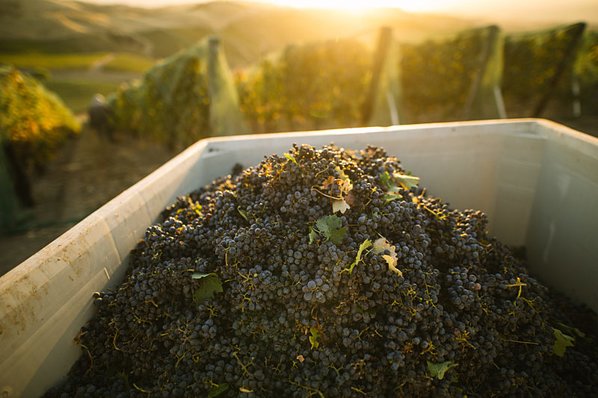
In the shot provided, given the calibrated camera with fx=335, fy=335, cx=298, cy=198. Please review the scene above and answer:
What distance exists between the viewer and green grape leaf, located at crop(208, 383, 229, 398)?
1.20m

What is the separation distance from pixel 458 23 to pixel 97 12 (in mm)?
35130

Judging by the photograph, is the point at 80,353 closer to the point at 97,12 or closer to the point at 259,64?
the point at 259,64

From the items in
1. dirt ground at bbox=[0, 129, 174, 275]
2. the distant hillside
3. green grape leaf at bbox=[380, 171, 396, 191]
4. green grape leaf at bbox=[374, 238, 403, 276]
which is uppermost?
the distant hillside

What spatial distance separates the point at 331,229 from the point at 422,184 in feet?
4.07

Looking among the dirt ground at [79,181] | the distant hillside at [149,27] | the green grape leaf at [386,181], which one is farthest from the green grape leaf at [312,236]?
the distant hillside at [149,27]

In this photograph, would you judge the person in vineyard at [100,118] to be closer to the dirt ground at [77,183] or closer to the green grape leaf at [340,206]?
the dirt ground at [77,183]

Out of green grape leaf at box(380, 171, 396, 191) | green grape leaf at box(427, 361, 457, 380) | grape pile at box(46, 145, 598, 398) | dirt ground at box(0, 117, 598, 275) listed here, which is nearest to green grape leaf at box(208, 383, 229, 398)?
grape pile at box(46, 145, 598, 398)

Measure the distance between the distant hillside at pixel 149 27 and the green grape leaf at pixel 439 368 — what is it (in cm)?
2864

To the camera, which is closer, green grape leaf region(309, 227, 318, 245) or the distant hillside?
green grape leaf region(309, 227, 318, 245)

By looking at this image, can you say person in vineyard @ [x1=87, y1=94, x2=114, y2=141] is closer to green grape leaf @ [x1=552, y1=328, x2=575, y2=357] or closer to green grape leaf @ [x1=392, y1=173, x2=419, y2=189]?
green grape leaf @ [x1=392, y1=173, x2=419, y2=189]

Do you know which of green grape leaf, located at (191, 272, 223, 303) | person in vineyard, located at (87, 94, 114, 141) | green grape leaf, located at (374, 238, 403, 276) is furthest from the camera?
person in vineyard, located at (87, 94, 114, 141)

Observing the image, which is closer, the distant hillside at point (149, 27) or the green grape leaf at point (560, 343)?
the green grape leaf at point (560, 343)

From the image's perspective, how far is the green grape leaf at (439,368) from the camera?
1177 mm

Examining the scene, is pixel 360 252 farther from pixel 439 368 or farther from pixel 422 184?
pixel 422 184
